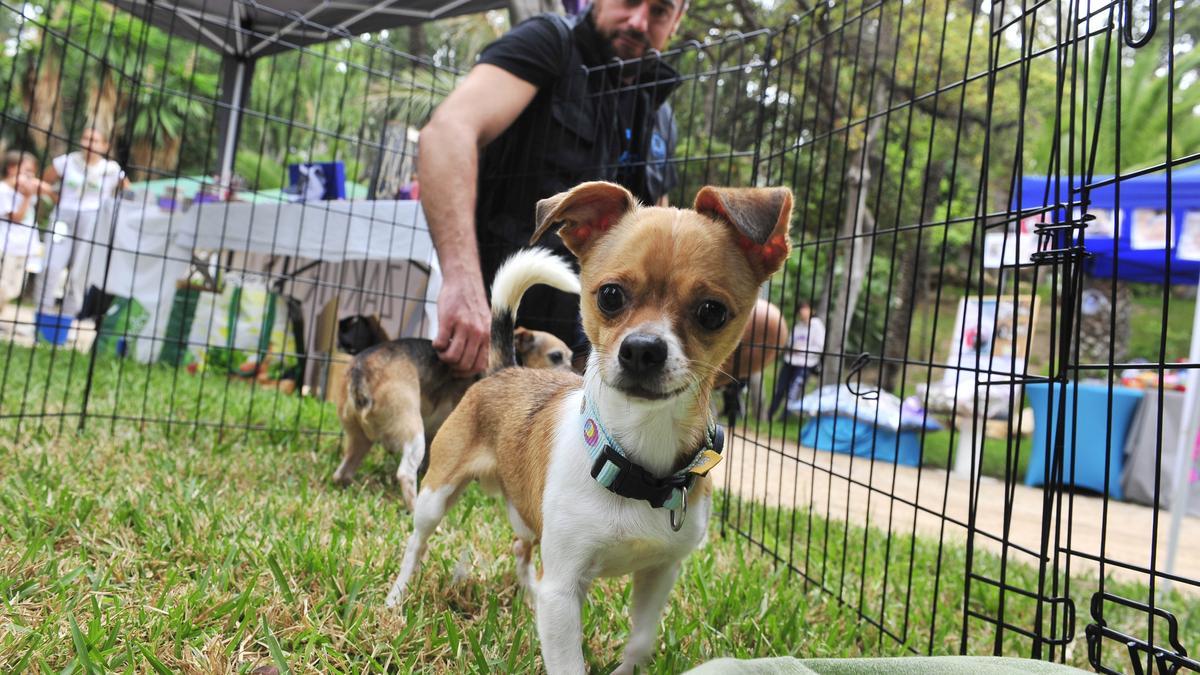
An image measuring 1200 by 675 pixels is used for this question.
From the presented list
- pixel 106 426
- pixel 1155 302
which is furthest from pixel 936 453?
pixel 1155 302

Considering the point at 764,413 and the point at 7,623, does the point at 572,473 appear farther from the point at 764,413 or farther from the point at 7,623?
the point at 764,413

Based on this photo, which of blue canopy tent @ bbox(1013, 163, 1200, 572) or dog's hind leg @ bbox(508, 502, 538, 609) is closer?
dog's hind leg @ bbox(508, 502, 538, 609)

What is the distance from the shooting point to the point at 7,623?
1.68 metres

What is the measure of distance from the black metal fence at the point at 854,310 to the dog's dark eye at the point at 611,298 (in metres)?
0.82

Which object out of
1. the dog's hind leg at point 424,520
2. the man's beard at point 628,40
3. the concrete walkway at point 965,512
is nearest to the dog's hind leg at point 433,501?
the dog's hind leg at point 424,520

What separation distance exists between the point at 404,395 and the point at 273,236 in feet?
7.41

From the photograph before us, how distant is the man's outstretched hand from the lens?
2926 mm

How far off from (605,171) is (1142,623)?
115 inches

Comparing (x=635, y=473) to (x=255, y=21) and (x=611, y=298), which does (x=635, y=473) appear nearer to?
(x=611, y=298)

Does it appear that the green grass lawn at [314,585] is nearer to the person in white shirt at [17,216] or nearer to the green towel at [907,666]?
the green towel at [907,666]

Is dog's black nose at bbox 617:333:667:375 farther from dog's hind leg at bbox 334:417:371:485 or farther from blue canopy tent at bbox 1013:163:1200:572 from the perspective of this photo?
dog's hind leg at bbox 334:417:371:485

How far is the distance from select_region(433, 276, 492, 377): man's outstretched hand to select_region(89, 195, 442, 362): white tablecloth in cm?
67

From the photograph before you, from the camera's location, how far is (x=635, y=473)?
5.42ft

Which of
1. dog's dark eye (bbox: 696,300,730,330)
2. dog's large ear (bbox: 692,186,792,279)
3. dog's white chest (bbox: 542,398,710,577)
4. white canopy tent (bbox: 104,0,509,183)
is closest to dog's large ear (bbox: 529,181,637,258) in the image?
dog's large ear (bbox: 692,186,792,279)
